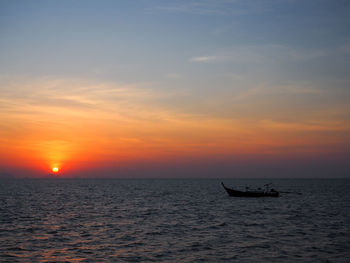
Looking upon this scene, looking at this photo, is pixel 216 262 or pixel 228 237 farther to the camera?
pixel 228 237

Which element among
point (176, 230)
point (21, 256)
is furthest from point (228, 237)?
point (21, 256)

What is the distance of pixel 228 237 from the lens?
31.5 metres

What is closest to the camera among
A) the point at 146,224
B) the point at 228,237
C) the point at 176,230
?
the point at 228,237

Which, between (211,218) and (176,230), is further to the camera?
(211,218)

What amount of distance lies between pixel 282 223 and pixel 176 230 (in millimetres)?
13206

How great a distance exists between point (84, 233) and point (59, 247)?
6362mm

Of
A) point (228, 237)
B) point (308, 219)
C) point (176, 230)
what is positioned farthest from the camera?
point (308, 219)

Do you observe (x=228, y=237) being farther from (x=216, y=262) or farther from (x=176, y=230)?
(x=216, y=262)

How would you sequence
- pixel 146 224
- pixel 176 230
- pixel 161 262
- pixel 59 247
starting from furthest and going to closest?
pixel 146 224
pixel 176 230
pixel 59 247
pixel 161 262

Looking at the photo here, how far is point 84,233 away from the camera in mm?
33469

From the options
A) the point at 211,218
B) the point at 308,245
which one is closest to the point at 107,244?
the point at 308,245

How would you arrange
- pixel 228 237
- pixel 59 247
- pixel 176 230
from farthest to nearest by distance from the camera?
pixel 176 230
pixel 228 237
pixel 59 247

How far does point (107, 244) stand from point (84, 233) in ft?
20.1

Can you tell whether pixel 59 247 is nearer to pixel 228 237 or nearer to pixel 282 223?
pixel 228 237
